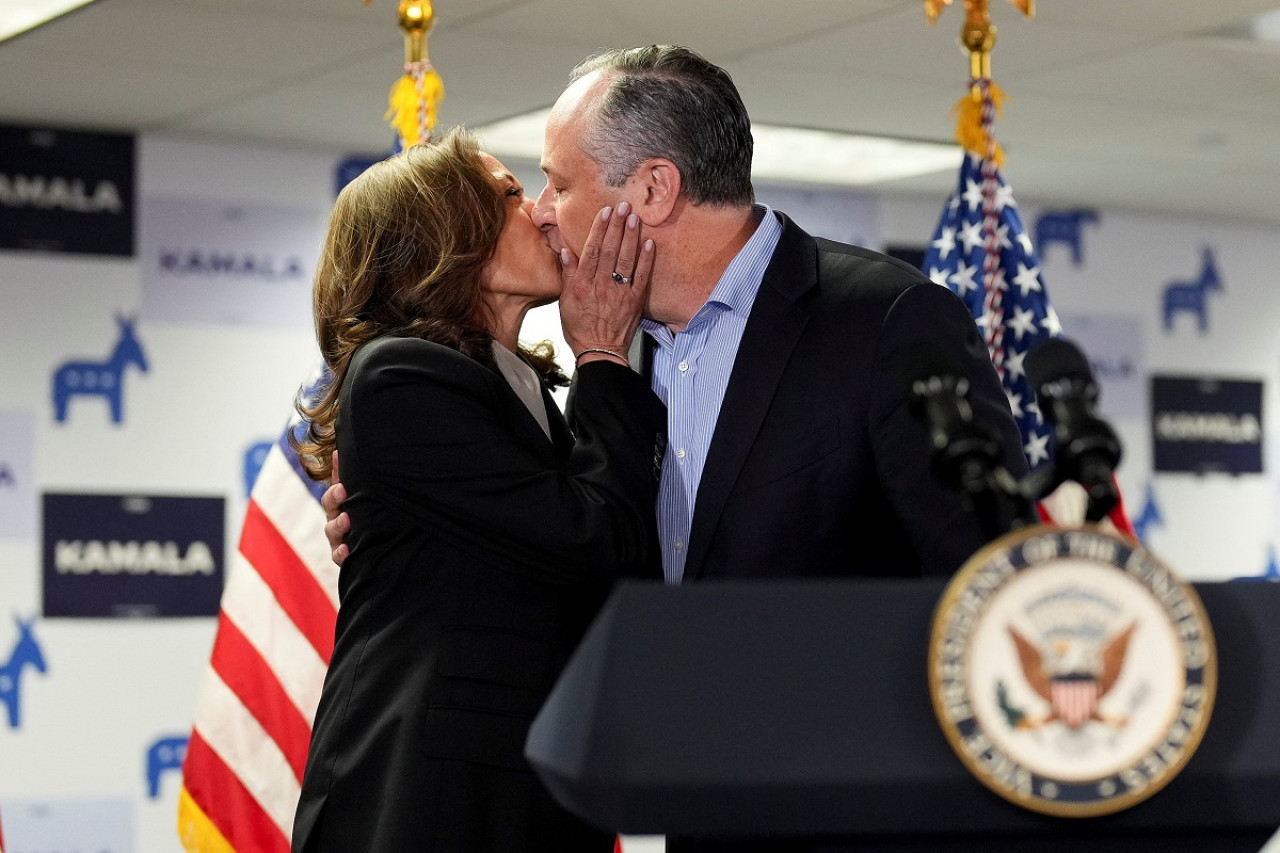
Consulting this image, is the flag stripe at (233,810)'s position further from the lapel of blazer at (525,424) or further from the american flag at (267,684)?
the lapel of blazer at (525,424)

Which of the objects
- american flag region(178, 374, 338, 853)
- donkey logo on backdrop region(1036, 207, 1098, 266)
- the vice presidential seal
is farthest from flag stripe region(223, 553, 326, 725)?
donkey logo on backdrop region(1036, 207, 1098, 266)

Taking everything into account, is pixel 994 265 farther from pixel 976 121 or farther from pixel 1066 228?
A: pixel 1066 228

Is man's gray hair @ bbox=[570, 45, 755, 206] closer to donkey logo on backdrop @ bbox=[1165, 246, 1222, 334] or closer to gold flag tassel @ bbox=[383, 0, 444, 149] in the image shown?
gold flag tassel @ bbox=[383, 0, 444, 149]

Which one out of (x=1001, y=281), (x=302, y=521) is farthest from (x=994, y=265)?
(x=302, y=521)

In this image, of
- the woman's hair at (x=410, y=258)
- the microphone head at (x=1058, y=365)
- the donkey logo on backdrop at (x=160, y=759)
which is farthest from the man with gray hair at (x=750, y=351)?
the donkey logo on backdrop at (x=160, y=759)

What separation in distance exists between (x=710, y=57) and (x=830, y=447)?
9.93ft

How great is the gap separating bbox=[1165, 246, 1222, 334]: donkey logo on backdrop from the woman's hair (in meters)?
5.73

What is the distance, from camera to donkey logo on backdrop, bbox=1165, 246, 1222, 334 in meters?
7.12

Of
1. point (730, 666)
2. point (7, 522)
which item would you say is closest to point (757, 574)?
point (730, 666)

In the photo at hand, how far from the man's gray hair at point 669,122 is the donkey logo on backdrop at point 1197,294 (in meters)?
5.76

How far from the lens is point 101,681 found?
5.20 meters

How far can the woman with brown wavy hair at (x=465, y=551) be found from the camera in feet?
5.21

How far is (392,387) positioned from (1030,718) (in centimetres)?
103

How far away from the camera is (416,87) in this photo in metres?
2.90
